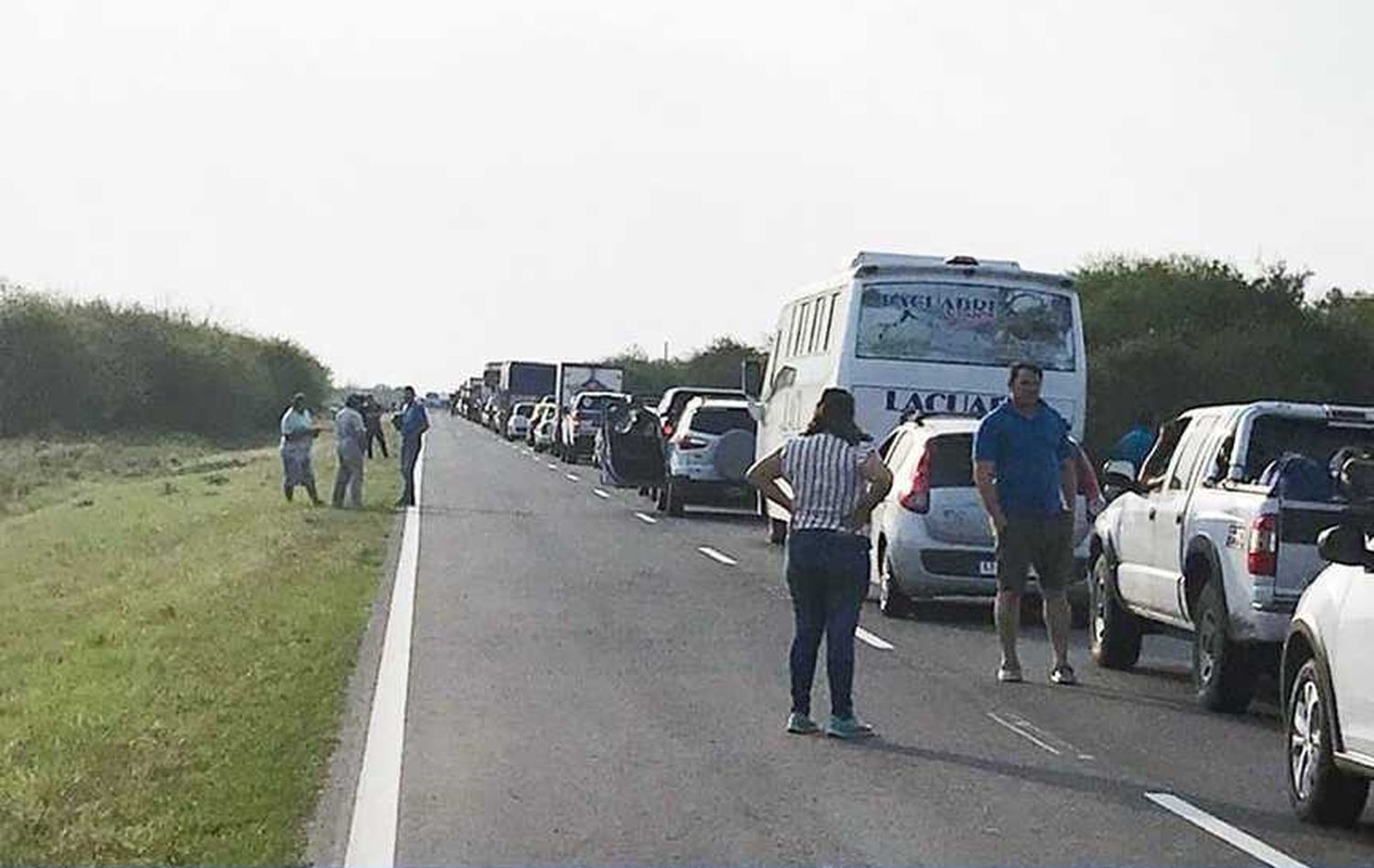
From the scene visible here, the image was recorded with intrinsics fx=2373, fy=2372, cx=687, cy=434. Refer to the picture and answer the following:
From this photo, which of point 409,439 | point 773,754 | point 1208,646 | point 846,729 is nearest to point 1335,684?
point 773,754

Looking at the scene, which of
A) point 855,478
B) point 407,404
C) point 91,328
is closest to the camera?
point 855,478

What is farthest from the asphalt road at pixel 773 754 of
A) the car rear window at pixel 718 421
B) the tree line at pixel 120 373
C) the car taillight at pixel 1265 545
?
the tree line at pixel 120 373

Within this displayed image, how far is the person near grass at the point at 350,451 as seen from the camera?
32188mm

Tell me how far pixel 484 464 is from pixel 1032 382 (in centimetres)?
4157

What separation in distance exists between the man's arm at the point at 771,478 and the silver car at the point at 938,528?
5709 millimetres

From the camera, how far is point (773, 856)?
29.7 ft

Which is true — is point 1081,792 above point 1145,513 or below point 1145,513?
below

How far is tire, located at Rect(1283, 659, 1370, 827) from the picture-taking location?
975 centimetres

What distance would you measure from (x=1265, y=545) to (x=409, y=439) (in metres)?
23.6

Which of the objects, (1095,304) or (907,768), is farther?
(1095,304)

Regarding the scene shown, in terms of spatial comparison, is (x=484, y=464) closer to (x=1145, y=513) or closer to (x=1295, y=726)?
(x=1145, y=513)

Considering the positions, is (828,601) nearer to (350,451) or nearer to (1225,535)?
(1225,535)

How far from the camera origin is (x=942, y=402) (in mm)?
23797

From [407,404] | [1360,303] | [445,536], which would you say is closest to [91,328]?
[1360,303]
